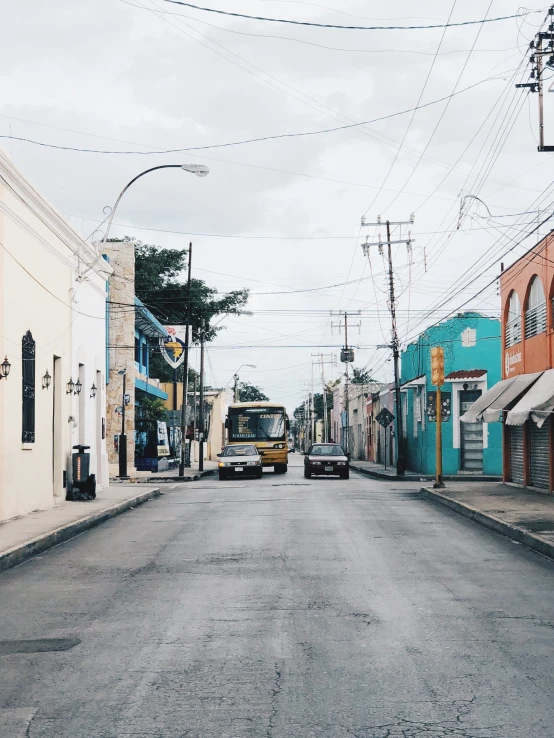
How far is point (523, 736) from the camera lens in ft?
17.9

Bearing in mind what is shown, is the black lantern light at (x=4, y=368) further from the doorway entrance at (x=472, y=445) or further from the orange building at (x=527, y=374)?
the doorway entrance at (x=472, y=445)

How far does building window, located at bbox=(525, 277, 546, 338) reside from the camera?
25.8 meters

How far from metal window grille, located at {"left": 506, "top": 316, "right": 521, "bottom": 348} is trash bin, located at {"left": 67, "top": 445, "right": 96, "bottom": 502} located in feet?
42.6

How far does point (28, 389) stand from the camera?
20359 millimetres

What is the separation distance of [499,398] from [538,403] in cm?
490

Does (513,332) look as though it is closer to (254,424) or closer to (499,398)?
(499,398)

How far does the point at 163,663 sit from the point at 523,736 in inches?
111

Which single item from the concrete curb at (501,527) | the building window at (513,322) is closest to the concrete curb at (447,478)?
the building window at (513,322)

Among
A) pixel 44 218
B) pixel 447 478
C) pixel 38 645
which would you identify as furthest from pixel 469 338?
pixel 38 645

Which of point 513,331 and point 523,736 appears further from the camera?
point 513,331

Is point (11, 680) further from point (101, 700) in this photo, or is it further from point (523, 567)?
point (523, 567)

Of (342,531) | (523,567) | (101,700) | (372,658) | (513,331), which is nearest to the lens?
(101,700)

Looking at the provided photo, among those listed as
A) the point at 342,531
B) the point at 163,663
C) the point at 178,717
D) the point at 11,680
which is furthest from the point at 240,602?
the point at 342,531

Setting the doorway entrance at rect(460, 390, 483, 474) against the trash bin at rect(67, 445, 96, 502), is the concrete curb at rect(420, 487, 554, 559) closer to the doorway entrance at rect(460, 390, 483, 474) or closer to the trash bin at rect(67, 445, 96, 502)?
the trash bin at rect(67, 445, 96, 502)
